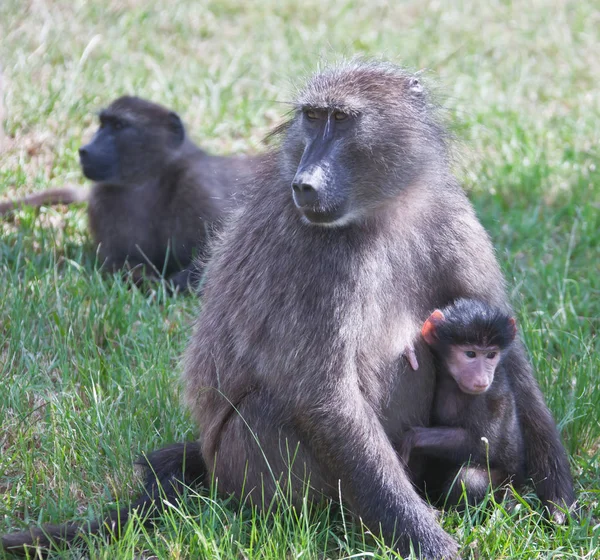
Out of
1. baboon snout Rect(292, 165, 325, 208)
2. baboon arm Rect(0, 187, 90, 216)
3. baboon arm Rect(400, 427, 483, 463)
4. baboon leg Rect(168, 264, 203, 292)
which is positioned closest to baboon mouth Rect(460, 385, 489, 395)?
baboon arm Rect(400, 427, 483, 463)

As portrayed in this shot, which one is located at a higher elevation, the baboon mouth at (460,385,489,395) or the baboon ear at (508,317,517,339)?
the baboon ear at (508,317,517,339)

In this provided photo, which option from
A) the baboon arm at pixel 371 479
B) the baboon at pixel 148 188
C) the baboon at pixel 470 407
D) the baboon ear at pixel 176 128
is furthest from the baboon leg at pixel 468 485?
the baboon ear at pixel 176 128

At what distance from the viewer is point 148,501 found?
314 centimetres

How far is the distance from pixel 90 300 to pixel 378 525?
6.56ft

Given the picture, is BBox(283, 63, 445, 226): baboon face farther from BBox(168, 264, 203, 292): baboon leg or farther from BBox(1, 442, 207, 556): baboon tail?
BBox(168, 264, 203, 292): baboon leg

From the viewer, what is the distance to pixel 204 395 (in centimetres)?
327

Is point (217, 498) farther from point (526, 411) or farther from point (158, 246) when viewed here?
point (158, 246)

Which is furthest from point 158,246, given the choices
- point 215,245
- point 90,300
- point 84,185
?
point 215,245

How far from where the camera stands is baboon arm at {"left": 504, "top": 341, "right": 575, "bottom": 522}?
10.7 ft

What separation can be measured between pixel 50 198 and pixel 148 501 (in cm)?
292

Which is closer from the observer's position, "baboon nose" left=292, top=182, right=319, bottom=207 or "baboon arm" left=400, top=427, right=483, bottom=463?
"baboon nose" left=292, top=182, right=319, bottom=207

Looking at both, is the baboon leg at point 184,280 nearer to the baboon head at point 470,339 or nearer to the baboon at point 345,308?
the baboon at point 345,308

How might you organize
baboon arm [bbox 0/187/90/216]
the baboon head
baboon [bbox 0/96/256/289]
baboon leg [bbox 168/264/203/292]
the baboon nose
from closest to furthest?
the baboon nose, the baboon head, baboon leg [bbox 168/264/203/292], baboon arm [bbox 0/187/90/216], baboon [bbox 0/96/256/289]

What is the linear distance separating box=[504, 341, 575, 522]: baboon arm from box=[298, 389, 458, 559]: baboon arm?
52 centimetres
